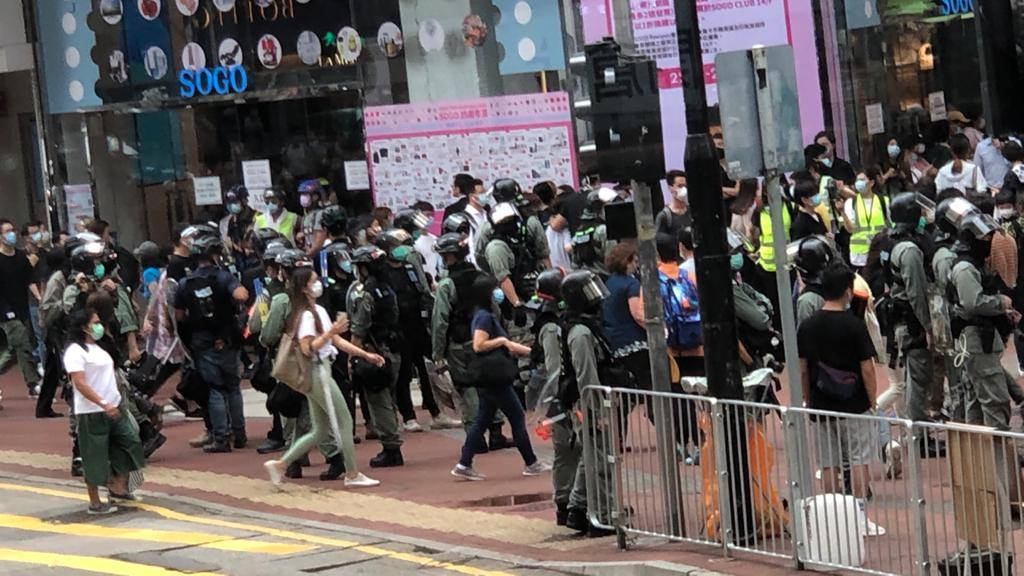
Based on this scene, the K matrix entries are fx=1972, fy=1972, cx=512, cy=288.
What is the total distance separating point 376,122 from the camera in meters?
24.4

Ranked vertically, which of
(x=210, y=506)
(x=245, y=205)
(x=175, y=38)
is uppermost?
(x=175, y=38)

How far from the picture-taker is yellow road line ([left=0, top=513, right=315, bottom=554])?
12953mm

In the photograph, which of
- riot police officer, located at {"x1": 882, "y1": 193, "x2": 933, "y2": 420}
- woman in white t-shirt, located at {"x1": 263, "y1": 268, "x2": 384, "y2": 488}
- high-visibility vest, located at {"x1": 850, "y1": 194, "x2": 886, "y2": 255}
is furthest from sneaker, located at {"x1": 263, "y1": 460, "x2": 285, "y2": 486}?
high-visibility vest, located at {"x1": 850, "y1": 194, "x2": 886, "y2": 255}

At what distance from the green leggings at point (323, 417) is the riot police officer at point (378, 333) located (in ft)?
2.17

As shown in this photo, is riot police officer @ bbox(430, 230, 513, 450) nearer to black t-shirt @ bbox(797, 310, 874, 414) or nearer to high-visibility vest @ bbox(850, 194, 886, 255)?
black t-shirt @ bbox(797, 310, 874, 414)

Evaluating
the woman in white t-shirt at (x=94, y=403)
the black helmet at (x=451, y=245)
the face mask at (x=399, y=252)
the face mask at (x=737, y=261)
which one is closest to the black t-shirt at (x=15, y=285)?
the face mask at (x=399, y=252)

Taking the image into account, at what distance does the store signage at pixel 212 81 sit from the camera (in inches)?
1021

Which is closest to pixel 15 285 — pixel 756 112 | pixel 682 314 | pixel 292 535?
pixel 292 535

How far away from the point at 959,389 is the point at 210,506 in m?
5.48

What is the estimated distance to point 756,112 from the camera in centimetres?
1116

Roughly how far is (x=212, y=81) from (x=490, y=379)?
12.6 meters

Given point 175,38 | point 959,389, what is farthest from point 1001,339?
point 175,38

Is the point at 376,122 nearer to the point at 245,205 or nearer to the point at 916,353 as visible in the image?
the point at 245,205

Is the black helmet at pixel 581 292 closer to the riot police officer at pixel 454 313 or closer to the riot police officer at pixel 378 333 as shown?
the riot police officer at pixel 454 313
